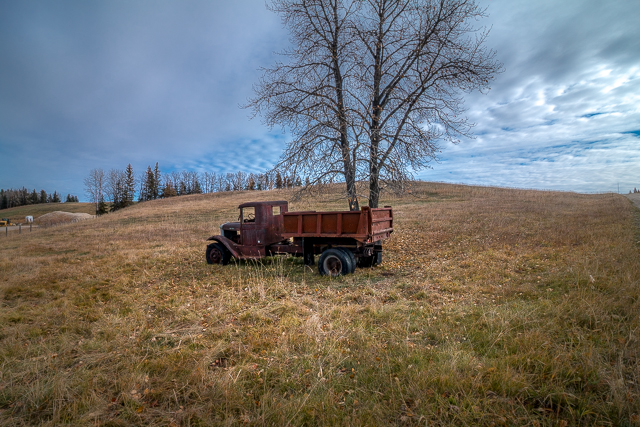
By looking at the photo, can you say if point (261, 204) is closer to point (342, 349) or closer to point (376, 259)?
point (376, 259)

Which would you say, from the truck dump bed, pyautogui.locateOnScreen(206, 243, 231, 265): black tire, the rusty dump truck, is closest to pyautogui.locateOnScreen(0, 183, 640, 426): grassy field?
the rusty dump truck

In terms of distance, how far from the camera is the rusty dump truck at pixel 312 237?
8461 millimetres

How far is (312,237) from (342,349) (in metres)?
5.29

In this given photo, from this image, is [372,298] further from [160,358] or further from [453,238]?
[453,238]

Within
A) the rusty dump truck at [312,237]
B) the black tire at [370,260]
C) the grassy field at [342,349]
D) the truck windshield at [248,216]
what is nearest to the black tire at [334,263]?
the rusty dump truck at [312,237]

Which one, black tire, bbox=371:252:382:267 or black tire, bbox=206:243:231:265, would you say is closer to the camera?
black tire, bbox=371:252:382:267

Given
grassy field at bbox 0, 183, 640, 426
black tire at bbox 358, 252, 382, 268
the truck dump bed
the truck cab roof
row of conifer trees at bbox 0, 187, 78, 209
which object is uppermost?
row of conifer trees at bbox 0, 187, 78, 209

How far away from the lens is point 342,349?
4.04 m

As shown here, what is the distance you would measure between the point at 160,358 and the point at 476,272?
23.5 ft

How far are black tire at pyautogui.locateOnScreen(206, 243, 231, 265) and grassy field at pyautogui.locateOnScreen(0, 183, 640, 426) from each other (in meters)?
2.62

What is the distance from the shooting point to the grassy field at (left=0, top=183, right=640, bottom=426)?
117 inches

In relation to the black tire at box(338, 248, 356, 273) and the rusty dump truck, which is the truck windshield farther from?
the black tire at box(338, 248, 356, 273)

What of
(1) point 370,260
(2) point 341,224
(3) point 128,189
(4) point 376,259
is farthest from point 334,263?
(3) point 128,189

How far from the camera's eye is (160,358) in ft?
13.2
